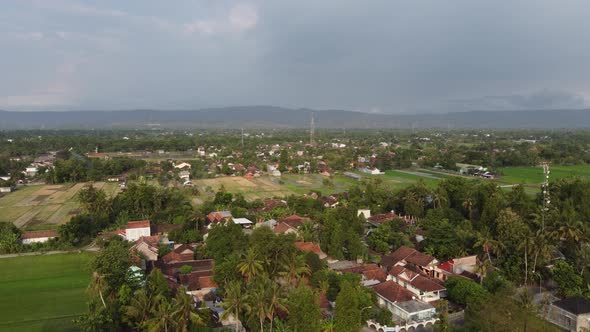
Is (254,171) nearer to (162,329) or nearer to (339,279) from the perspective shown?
(339,279)

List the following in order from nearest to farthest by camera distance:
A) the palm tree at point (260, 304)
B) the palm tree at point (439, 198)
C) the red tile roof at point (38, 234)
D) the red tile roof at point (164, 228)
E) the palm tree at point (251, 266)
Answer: the palm tree at point (260, 304) < the palm tree at point (251, 266) < the red tile roof at point (38, 234) < the red tile roof at point (164, 228) < the palm tree at point (439, 198)

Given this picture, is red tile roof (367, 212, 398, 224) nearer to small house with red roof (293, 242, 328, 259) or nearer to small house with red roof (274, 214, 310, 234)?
small house with red roof (274, 214, 310, 234)

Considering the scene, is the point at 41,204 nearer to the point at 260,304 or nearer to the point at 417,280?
the point at 260,304

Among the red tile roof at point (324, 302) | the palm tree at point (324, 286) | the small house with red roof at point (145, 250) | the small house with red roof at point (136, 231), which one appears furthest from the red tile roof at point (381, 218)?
the small house with red roof at point (136, 231)

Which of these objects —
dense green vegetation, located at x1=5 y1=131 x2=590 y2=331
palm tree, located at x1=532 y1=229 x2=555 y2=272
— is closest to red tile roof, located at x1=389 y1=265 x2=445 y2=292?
dense green vegetation, located at x1=5 y1=131 x2=590 y2=331

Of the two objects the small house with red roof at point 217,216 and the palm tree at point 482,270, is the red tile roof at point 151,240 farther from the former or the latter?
the palm tree at point 482,270

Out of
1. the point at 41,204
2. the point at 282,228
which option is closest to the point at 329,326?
the point at 282,228
